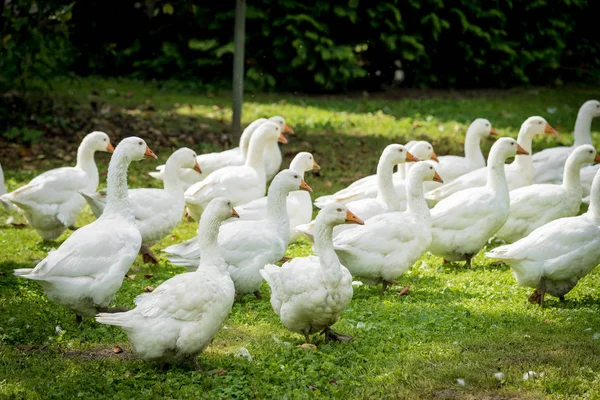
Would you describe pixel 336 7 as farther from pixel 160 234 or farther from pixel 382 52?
pixel 160 234

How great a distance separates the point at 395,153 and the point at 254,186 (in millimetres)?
2134

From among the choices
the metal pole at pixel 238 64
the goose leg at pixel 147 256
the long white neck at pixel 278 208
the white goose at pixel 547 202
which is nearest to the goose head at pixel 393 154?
the white goose at pixel 547 202

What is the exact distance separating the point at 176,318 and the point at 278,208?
244 centimetres

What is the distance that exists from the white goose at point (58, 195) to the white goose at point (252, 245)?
7.46 ft

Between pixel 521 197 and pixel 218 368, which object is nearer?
pixel 218 368

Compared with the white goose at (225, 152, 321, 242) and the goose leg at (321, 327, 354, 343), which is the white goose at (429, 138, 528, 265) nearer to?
the white goose at (225, 152, 321, 242)

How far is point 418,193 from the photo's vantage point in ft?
27.9

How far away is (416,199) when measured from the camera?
8492 mm

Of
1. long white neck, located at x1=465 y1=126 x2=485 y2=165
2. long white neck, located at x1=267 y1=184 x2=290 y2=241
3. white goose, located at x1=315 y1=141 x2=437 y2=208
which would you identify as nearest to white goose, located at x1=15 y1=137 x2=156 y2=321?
long white neck, located at x1=267 y1=184 x2=290 y2=241

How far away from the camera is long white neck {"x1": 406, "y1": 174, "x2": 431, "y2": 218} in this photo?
27.8ft

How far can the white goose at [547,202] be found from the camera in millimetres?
9281

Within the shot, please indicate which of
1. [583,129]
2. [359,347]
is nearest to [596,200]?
[359,347]

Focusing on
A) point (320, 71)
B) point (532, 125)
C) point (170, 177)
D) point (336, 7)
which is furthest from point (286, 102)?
point (170, 177)

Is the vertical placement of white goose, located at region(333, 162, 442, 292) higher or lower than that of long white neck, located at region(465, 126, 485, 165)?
lower
